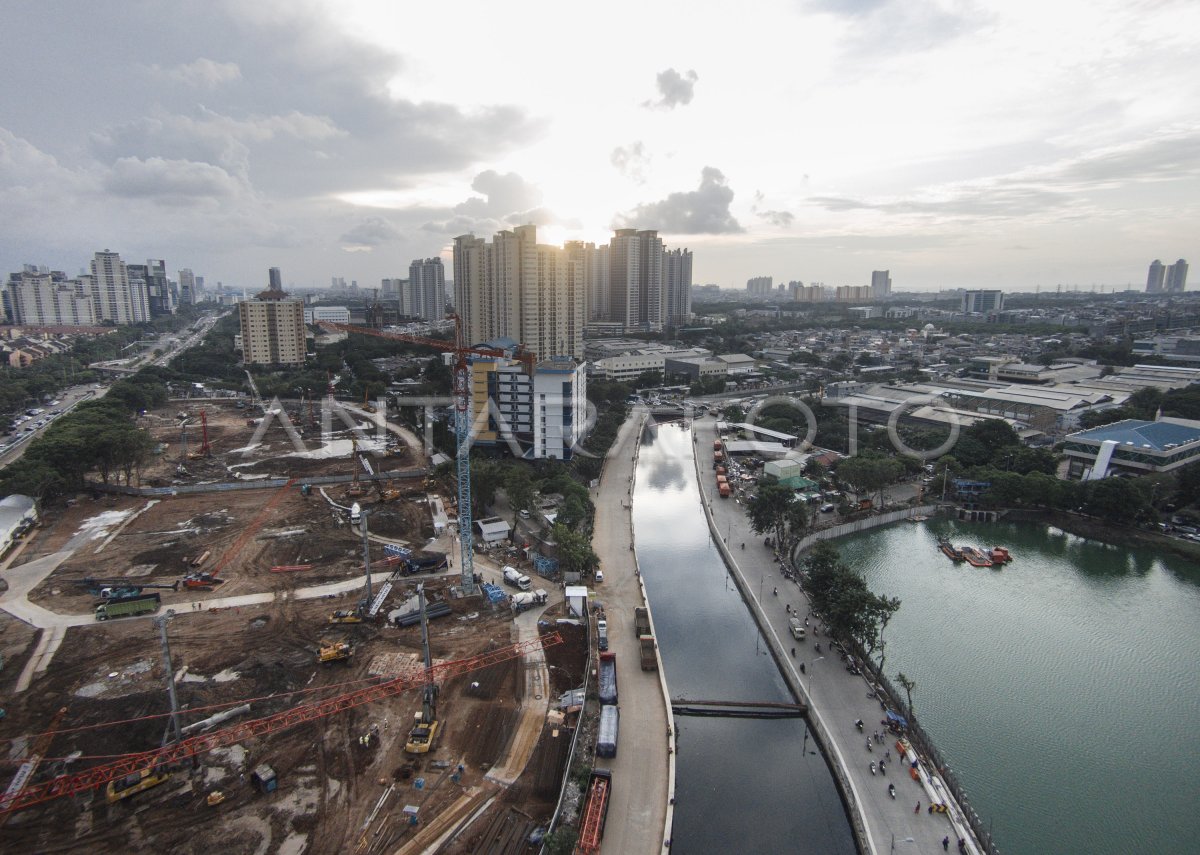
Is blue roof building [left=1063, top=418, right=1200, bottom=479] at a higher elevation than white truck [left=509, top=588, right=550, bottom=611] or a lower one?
higher

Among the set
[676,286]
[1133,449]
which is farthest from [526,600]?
[676,286]

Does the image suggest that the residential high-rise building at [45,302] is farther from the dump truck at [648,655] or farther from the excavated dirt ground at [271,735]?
the dump truck at [648,655]

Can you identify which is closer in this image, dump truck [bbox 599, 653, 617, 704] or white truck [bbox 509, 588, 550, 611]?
dump truck [bbox 599, 653, 617, 704]

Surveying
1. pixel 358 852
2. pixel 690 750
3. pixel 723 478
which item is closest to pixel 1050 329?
pixel 723 478

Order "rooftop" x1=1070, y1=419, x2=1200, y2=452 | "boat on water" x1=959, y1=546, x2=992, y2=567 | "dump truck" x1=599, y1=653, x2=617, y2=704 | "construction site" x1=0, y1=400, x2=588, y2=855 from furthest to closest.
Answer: "rooftop" x1=1070, y1=419, x2=1200, y2=452, "boat on water" x1=959, y1=546, x2=992, y2=567, "dump truck" x1=599, y1=653, x2=617, y2=704, "construction site" x1=0, y1=400, x2=588, y2=855

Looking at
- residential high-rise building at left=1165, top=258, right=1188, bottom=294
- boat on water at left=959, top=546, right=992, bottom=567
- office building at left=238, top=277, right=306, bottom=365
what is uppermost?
residential high-rise building at left=1165, top=258, right=1188, bottom=294

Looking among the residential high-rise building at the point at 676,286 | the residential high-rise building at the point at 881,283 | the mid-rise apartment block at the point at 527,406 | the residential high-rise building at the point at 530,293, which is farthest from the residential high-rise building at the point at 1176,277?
the mid-rise apartment block at the point at 527,406

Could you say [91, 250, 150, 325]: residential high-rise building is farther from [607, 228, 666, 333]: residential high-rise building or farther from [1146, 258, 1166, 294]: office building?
[1146, 258, 1166, 294]: office building

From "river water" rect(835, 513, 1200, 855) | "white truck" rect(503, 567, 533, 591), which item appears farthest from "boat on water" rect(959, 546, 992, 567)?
"white truck" rect(503, 567, 533, 591)
